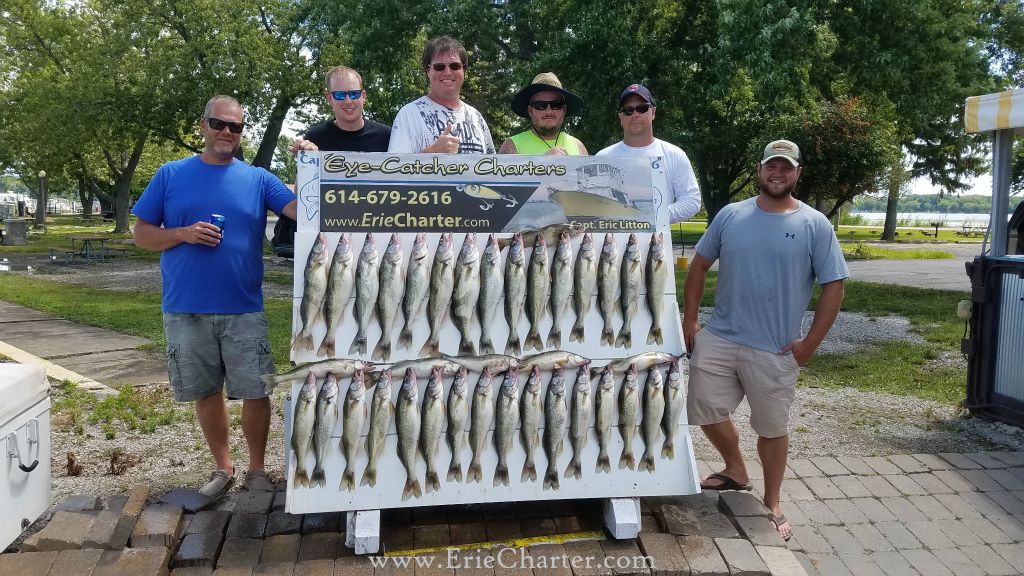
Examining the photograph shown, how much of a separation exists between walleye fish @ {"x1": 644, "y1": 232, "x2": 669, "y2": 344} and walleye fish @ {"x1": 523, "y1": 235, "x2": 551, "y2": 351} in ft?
1.82

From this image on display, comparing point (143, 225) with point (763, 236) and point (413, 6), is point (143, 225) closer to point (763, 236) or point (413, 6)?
point (763, 236)

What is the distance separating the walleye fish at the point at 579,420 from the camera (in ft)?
11.8

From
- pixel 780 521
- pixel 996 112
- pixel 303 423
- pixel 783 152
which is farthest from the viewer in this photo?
pixel 996 112

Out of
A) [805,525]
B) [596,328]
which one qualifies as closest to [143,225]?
[596,328]

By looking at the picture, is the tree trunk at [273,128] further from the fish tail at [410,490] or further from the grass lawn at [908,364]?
the fish tail at [410,490]

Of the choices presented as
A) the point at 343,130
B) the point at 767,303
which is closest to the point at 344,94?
the point at 343,130

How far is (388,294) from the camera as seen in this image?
138 inches

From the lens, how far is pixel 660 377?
3.71 m

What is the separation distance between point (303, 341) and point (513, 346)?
101 cm

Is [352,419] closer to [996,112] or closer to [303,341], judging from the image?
[303,341]

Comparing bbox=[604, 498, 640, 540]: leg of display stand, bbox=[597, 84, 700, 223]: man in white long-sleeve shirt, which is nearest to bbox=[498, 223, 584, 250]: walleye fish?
bbox=[597, 84, 700, 223]: man in white long-sleeve shirt

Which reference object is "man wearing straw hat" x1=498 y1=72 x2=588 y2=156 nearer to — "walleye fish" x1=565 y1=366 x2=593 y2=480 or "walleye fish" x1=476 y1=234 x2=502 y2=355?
"walleye fish" x1=476 y1=234 x2=502 y2=355

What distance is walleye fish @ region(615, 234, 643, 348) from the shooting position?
12.2 ft

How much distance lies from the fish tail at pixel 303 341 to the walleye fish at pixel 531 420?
1.05 m
